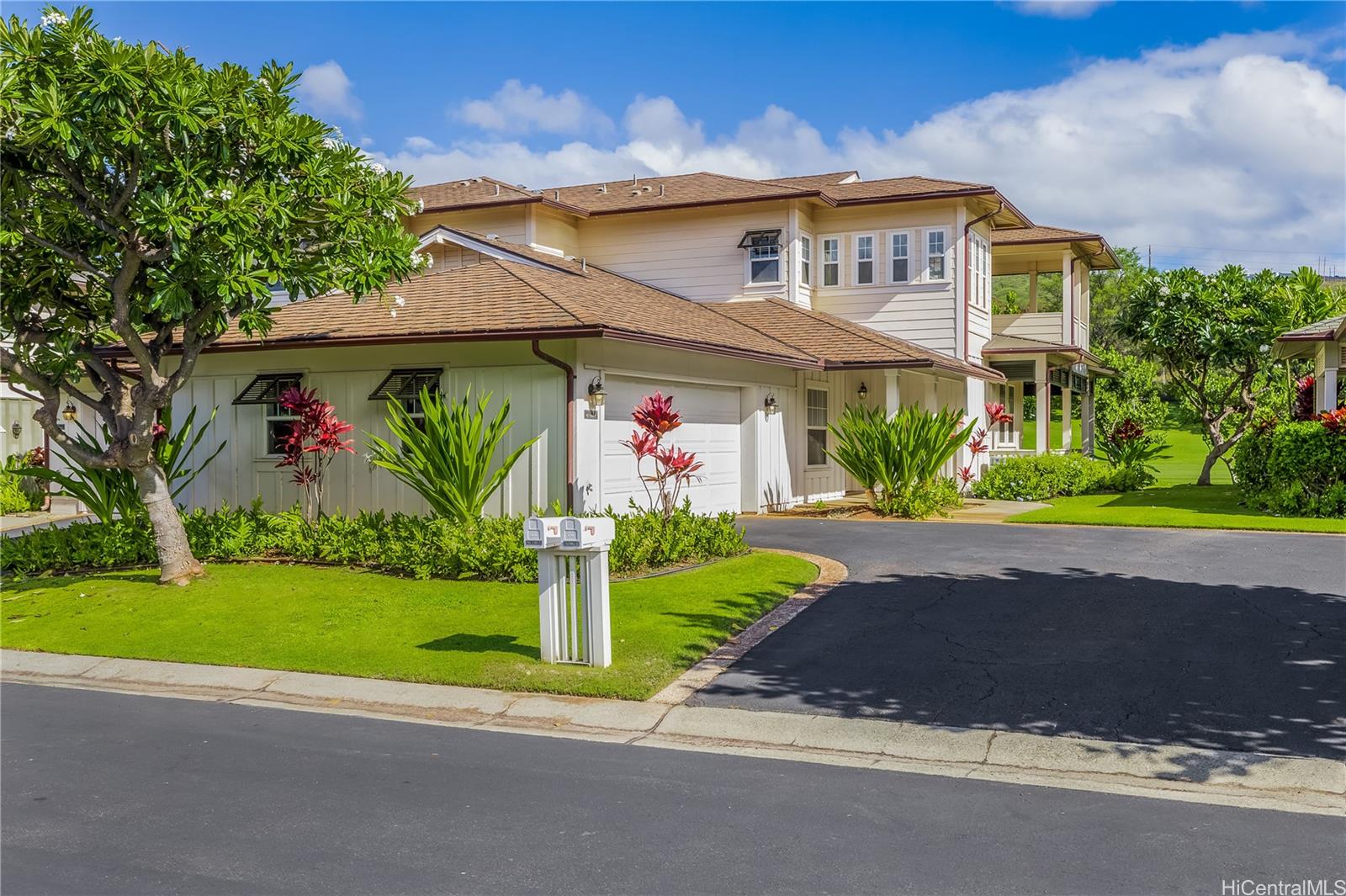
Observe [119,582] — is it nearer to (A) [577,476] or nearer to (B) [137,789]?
(A) [577,476]

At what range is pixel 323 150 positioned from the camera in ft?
40.5

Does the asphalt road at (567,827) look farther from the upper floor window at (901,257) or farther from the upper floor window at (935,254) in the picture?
the upper floor window at (901,257)

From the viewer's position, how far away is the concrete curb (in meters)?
6.43

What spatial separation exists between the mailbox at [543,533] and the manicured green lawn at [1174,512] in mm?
11202

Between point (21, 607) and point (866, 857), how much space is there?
1074cm

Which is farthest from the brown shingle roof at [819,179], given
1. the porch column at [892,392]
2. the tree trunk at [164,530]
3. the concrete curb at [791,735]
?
the concrete curb at [791,735]

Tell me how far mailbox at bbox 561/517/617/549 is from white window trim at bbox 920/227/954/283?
16.6 metres

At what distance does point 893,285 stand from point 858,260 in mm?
999

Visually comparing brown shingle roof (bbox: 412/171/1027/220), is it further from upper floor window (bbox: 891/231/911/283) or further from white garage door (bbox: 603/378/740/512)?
white garage door (bbox: 603/378/740/512)

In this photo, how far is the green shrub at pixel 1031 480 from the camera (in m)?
23.9

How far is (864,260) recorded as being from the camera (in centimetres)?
2495

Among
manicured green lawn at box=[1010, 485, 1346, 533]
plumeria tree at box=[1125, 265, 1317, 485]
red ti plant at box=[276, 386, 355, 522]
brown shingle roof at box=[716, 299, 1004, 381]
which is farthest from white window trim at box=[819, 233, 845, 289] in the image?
red ti plant at box=[276, 386, 355, 522]

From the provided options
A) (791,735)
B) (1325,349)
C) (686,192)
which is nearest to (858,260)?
(686,192)

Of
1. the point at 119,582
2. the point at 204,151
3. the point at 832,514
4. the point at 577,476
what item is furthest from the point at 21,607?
the point at 832,514
